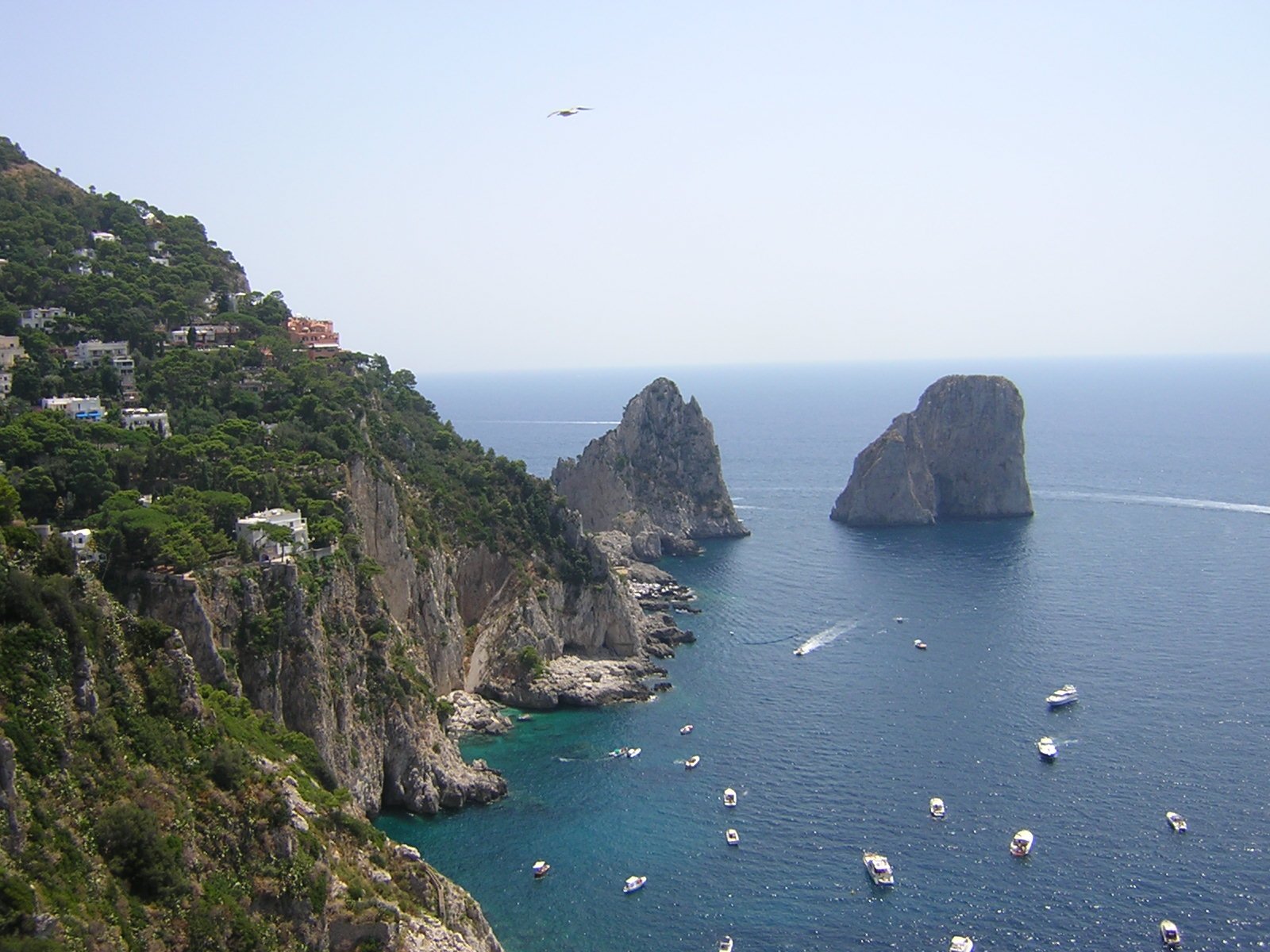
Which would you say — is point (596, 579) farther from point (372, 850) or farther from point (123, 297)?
point (372, 850)

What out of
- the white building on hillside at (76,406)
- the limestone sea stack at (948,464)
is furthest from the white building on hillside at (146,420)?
the limestone sea stack at (948,464)

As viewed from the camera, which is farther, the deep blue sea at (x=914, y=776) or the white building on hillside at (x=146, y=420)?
the white building on hillside at (x=146, y=420)

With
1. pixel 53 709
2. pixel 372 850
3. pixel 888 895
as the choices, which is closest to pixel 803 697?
pixel 888 895

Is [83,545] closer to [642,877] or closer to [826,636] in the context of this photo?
[642,877]

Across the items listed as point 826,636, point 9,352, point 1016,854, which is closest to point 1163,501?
point 826,636

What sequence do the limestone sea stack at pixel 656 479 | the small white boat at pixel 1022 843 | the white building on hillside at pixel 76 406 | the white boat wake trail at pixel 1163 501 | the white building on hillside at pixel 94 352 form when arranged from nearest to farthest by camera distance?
1. the small white boat at pixel 1022 843
2. the white building on hillside at pixel 76 406
3. the white building on hillside at pixel 94 352
4. the limestone sea stack at pixel 656 479
5. the white boat wake trail at pixel 1163 501

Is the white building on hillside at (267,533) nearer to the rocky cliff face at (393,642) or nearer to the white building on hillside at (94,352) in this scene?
the rocky cliff face at (393,642)

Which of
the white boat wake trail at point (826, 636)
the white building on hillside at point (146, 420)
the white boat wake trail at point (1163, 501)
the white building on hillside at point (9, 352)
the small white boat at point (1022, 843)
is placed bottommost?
the small white boat at point (1022, 843)

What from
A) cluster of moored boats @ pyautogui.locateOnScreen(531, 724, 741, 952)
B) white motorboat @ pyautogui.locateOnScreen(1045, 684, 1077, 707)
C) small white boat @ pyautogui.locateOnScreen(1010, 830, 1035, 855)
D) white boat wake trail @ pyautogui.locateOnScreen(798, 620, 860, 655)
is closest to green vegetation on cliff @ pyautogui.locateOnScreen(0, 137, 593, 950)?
cluster of moored boats @ pyautogui.locateOnScreen(531, 724, 741, 952)
